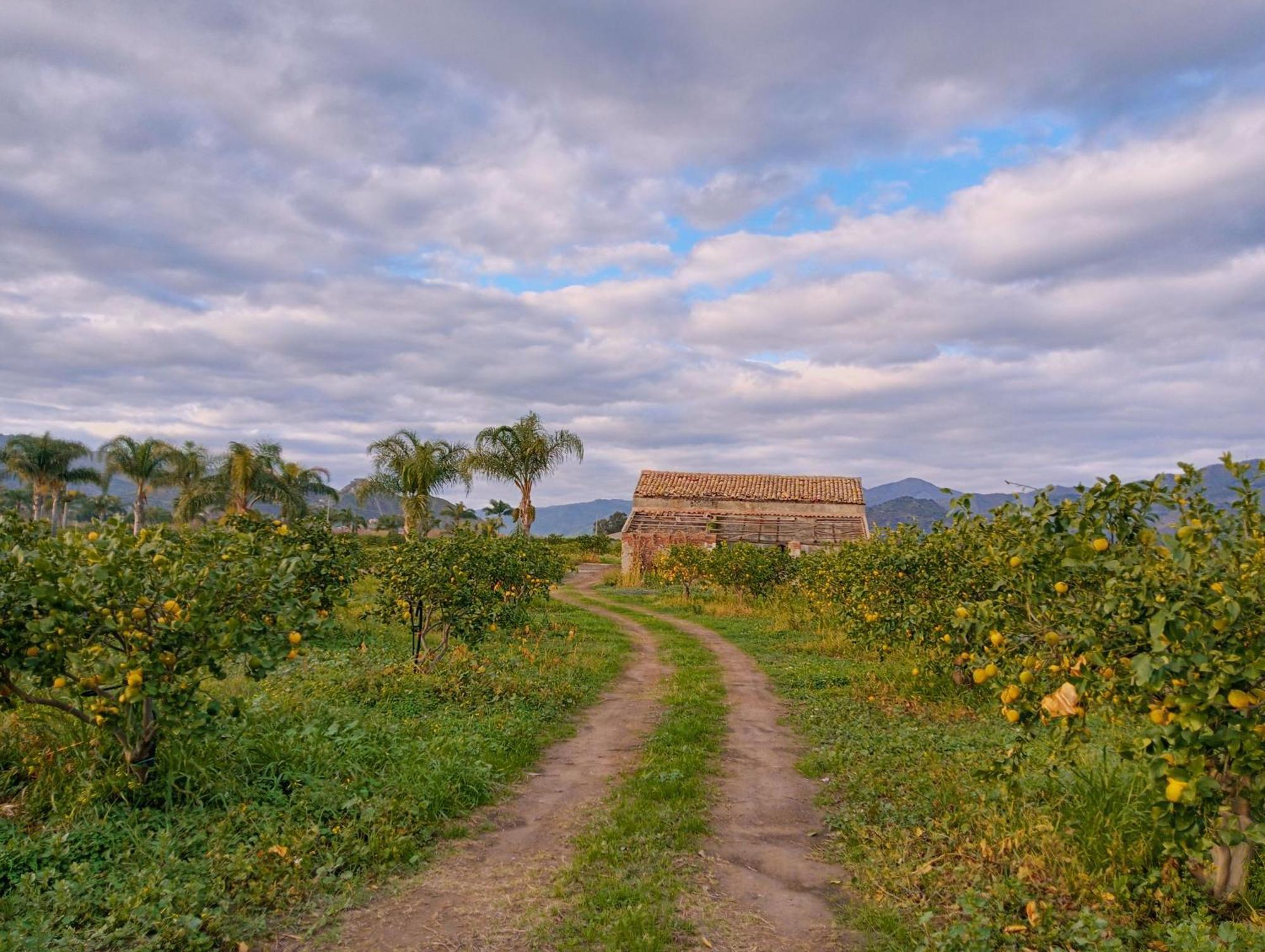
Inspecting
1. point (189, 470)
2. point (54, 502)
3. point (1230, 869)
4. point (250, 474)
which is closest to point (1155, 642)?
point (1230, 869)

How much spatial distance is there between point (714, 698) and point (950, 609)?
10.4 ft

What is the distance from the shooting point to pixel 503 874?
16.4ft

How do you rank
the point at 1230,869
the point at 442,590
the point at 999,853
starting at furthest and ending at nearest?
1. the point at 442,590
2. the point at 999,853
3. the point at 1230,869

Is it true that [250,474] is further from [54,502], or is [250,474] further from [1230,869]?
[1230,869]

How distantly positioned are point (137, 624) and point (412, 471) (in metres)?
30.2

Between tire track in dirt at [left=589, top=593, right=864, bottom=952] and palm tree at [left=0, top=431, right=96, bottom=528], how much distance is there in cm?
6419

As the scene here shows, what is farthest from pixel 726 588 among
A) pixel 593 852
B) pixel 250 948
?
pixel 250 948

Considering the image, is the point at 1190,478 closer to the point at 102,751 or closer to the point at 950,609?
the point at 950,609

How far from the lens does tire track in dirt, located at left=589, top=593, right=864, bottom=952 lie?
4.28m

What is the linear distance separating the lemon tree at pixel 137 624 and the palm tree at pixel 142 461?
2049 inches

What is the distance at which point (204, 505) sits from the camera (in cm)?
4738

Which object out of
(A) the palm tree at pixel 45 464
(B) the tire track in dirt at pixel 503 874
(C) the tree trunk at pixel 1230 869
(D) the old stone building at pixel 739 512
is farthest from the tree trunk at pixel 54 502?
(C) the tree trunk at pixel 1230 869

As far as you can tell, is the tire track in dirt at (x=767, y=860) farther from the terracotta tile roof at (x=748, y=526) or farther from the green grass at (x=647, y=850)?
the terracotta tile roof at (x=748, y=526)

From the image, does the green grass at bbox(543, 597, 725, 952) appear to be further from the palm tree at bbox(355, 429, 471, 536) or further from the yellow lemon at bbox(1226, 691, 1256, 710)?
the palm tree at bbox(355, 429, 471, 536)
